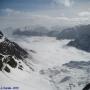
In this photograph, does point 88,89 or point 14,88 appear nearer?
point 88,89

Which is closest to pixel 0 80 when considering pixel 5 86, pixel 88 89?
pixel 5 86

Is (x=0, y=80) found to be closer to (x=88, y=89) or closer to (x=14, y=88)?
(x=14, y=88)

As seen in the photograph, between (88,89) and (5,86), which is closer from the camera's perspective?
(88,89)

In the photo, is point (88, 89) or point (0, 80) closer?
point (88, 89)

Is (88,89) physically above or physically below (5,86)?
above

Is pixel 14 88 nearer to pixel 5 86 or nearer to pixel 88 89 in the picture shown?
pixel 5 86

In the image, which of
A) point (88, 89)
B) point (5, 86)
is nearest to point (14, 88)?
point (5, 86)

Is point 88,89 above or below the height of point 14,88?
above
